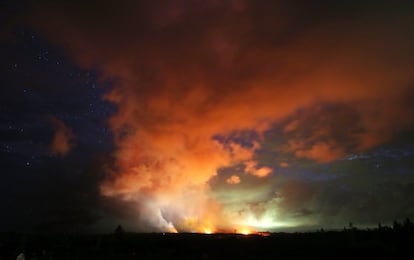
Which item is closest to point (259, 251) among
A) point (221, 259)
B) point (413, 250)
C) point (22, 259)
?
point (221, 259)

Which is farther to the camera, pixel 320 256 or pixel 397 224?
pixel 397 224

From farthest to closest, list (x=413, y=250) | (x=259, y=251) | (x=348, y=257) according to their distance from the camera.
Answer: (x=259, y=251), (x=348, y=257), (x=413, y=250)

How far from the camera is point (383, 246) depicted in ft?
285

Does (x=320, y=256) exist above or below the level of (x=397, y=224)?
below

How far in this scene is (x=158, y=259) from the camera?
83.5 metres

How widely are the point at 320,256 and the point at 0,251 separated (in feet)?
330

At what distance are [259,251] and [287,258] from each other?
81.5 feet

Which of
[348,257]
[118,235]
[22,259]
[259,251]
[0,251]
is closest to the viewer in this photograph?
[22,259]

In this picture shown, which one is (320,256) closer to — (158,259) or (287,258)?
(287,258)

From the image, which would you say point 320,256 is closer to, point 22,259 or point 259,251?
point 259,251

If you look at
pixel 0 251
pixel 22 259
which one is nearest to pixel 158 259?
pixel 22 259

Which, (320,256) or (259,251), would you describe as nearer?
(320,256)

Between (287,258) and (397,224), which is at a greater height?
(397,224)

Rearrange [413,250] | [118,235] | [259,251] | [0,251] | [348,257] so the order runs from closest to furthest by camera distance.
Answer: [413,250] < [348,257] < [259,251] < [0,251] < [118,235]
